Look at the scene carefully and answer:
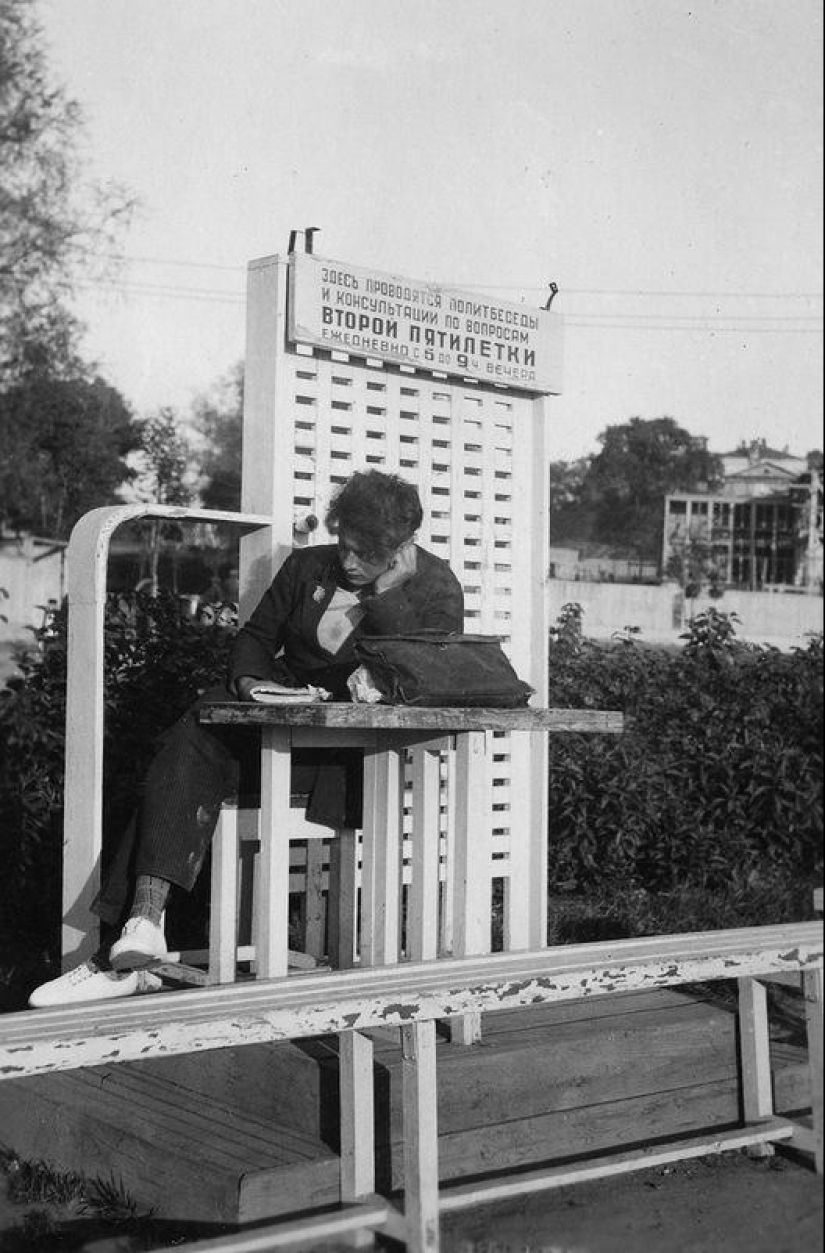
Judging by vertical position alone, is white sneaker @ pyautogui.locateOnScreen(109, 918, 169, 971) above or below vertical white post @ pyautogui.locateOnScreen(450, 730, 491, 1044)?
below

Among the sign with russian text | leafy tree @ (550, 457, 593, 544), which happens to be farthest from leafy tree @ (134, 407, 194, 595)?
leafy tree @ (550, 457, 593, 544)

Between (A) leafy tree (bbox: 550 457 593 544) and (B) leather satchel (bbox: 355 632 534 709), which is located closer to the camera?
(B) leather satchel (bbox: 355 632 534 709)

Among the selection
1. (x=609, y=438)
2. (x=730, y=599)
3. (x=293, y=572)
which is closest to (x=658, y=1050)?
(x=293, y=572)

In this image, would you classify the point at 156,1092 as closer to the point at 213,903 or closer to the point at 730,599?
the point at 213,903

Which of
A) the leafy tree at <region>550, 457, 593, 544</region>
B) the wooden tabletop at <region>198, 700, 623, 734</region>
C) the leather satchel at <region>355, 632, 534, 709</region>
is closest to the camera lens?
the wooden tabletop at <region>198, 700, 623, 734</region>

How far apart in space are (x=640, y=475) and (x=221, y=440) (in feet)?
159

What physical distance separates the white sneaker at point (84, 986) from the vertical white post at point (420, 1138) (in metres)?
0.82

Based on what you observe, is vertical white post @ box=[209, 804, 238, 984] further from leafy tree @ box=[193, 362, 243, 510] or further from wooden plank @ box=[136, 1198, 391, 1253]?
leafy tree @ box=[193, 362, 243, 510]

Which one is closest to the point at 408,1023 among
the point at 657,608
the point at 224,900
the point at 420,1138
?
the point at 420,1138

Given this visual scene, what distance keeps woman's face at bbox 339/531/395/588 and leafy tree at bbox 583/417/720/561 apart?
3561 inches

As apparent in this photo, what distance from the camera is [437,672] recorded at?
3770mm

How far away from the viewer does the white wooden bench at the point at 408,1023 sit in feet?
9.27

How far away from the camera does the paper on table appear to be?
385 centimetres

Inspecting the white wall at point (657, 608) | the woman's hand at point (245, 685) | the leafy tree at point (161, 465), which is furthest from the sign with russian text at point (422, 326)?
the white wall at point (657, 608)
